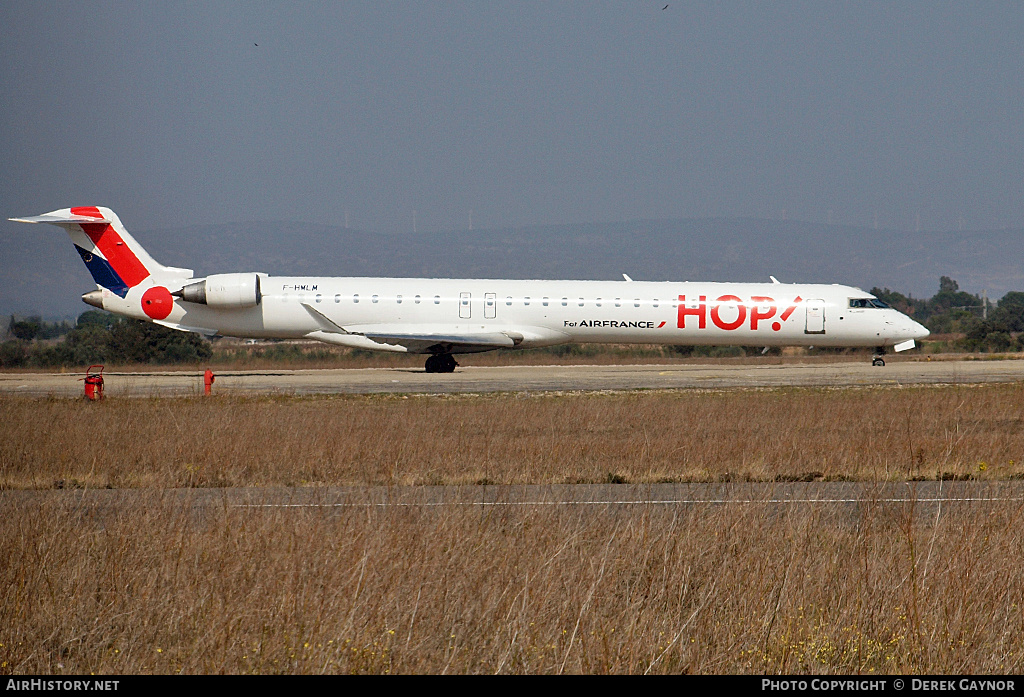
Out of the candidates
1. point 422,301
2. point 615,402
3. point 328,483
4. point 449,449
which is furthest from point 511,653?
point 422,301

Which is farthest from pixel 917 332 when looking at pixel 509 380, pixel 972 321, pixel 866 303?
pixel 972 321

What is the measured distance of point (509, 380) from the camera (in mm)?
31641

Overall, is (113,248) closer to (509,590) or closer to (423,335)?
(423,335)

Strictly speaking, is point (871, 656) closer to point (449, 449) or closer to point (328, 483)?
point (328, 483)

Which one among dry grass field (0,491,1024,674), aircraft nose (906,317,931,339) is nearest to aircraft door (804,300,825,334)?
aircraft nose (906,317,931,339)

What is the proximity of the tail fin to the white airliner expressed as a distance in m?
0.04

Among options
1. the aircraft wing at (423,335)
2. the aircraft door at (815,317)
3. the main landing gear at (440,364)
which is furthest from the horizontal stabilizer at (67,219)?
the aircraft door at (815,317)

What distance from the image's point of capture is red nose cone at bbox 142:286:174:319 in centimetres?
3619

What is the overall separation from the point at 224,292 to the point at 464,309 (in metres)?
8.34

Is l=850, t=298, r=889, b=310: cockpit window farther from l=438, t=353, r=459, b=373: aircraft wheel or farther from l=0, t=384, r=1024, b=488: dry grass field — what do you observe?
l=438, t=353, r=459, b=373: aircraft wheel

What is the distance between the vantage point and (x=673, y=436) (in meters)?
16.4

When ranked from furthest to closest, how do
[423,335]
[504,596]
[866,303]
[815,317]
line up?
1. [866,303]
2. [815,317]
3. [423,335]
4. [504,596]

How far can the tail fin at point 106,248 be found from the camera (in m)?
36.6

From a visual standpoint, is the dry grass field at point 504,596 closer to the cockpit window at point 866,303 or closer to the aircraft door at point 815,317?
the aircraft door at point 815,317
